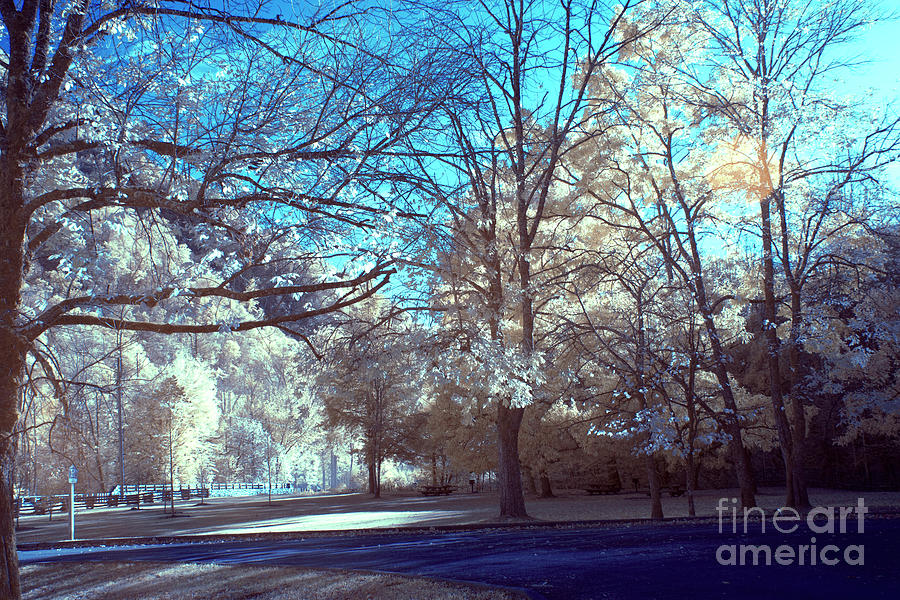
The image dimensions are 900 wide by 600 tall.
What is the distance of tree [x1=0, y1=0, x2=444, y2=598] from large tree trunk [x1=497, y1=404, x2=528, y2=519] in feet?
34.9

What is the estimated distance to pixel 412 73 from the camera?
237 inches

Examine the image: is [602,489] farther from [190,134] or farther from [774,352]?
[190,134]

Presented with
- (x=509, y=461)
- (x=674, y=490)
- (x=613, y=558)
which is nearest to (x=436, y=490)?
(x=674, y=490)

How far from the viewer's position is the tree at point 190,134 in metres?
5.59

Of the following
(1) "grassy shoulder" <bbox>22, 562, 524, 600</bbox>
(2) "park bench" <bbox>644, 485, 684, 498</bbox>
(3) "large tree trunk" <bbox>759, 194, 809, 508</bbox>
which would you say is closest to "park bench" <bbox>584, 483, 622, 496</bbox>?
(2) "park bench" <bbox>644, 485, 684, 498</bbox>

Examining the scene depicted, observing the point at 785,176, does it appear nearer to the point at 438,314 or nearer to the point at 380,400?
the point at 438,314

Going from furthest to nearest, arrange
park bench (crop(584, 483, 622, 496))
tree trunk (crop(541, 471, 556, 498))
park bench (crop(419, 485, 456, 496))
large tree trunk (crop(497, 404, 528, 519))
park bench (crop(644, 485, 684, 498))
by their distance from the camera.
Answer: park bench (crop(419, 485, 456, 496)) < park bench (crop(584, 483, 622, 496)) < tree trunk (crop(541, 471, 556, 498)) < park bench (crop(644, 485, 684, 498)) < large tree trunk (crop(497, 404, 528, 519))

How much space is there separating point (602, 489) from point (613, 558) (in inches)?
1187

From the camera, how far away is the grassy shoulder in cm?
735

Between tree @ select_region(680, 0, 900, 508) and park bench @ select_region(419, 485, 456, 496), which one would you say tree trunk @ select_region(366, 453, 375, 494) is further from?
tree @ select_region(680, 0, 900, 508)

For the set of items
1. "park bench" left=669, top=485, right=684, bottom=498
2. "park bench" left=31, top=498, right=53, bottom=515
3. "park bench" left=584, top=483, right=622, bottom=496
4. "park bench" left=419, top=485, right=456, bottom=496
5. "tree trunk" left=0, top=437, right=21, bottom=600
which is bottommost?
"park bench" left=419, top=485, right=456, bottom=496

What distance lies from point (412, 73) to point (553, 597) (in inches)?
190

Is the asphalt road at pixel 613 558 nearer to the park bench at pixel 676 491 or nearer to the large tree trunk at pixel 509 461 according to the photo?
the large tree trunk at pixel 509 461

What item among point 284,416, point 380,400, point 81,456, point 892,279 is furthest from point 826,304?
point 284,416
